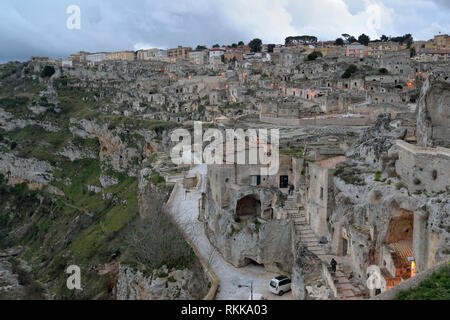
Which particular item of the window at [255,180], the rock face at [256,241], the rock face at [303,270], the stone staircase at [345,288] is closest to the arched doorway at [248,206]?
the rock face at [256,241]

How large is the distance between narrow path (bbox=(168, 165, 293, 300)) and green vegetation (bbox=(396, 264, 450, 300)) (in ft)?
29.8

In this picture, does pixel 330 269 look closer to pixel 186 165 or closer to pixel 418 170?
pixel 418 170

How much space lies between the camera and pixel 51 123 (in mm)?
98688

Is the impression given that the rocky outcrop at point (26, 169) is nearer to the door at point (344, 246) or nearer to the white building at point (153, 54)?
the door at point (344, 246)

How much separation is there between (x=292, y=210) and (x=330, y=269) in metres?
6.52

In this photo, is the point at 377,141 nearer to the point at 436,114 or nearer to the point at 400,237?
the point at 436,114

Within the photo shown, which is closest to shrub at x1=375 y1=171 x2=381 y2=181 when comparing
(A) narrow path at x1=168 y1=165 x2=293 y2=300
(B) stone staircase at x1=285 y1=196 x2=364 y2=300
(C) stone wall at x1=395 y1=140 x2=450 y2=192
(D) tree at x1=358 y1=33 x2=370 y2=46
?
(C) stone wall at x1=395 y1=140 x2=450 y2=192

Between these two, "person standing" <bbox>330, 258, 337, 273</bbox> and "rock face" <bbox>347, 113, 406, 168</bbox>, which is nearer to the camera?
"person standing" <bbox>330, 258, 337, 273</bbox>

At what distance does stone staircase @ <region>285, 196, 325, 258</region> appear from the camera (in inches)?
885

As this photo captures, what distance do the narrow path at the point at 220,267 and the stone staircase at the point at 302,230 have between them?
2759 millimetres

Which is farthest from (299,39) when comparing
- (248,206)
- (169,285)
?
(169,285)

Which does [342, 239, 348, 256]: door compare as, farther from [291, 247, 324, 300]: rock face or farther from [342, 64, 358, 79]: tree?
[342, 64, 358, 79]: tree

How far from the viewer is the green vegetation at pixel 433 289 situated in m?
12.0

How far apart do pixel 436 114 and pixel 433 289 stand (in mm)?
11392
